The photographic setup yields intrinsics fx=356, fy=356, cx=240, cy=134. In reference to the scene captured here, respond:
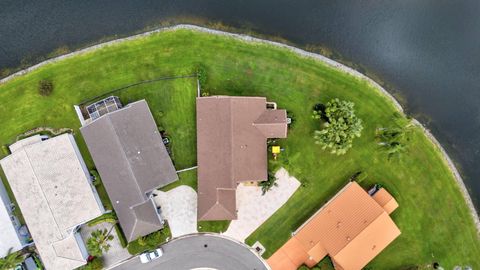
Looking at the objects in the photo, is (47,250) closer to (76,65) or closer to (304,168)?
(76,65)

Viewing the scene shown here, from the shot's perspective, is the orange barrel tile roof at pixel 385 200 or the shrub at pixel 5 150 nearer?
the orange barrel tile roof at pixel 385 200

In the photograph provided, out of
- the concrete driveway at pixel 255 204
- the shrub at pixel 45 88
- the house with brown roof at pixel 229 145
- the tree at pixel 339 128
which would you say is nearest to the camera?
the tree at pixel 339 128

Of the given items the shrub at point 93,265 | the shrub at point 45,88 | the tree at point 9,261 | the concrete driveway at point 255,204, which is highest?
the shrub at point 45,88

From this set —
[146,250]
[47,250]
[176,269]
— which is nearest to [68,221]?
[47,250]

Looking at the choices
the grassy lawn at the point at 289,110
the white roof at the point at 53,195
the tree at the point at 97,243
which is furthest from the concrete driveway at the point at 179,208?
Answer: the white roof at the point at 53,195

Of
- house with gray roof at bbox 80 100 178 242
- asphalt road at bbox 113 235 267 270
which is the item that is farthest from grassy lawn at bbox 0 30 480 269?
house with gray roof at bbox 80 100 178 242

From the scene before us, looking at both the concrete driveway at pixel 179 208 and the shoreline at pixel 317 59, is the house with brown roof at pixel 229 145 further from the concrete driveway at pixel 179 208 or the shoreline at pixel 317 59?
the shoreline at pixel 317 59
